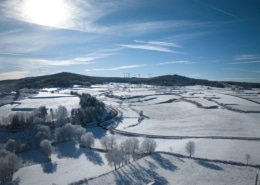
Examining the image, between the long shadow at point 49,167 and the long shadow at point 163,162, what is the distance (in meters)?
17.9

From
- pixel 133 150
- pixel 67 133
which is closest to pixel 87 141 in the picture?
pixel 67 133

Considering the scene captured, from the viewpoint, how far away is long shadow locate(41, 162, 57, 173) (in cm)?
4387

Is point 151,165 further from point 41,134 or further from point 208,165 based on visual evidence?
point 41,134

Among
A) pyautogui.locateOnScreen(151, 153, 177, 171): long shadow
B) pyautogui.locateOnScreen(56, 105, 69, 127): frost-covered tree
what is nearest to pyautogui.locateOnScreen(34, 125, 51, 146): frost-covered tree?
pyautogui.locateOnScreen(56, 105, 69, 127): frost-covered tree

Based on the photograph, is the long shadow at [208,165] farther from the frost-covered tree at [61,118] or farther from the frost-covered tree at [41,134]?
the frost-covered tree at [61,118]

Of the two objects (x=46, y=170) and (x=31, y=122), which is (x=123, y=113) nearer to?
(x=31, y=122)

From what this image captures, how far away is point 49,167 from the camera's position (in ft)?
149

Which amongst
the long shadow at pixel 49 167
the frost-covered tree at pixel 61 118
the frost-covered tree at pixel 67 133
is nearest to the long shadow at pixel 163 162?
the long shadow at pixel 49 167

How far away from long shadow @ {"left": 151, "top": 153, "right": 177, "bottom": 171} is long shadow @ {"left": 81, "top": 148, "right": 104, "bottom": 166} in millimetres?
9991

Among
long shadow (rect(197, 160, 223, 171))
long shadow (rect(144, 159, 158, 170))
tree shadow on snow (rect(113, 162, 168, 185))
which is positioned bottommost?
tree shadow on snow (rect(113, 162, 168, 185))

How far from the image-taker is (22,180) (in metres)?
40.5

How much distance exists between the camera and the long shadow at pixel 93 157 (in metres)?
46.4

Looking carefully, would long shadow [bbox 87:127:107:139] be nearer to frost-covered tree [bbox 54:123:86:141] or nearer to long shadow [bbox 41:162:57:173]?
frost-covered tree [bbox 54:123:86:141]

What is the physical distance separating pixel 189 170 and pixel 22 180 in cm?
2693
